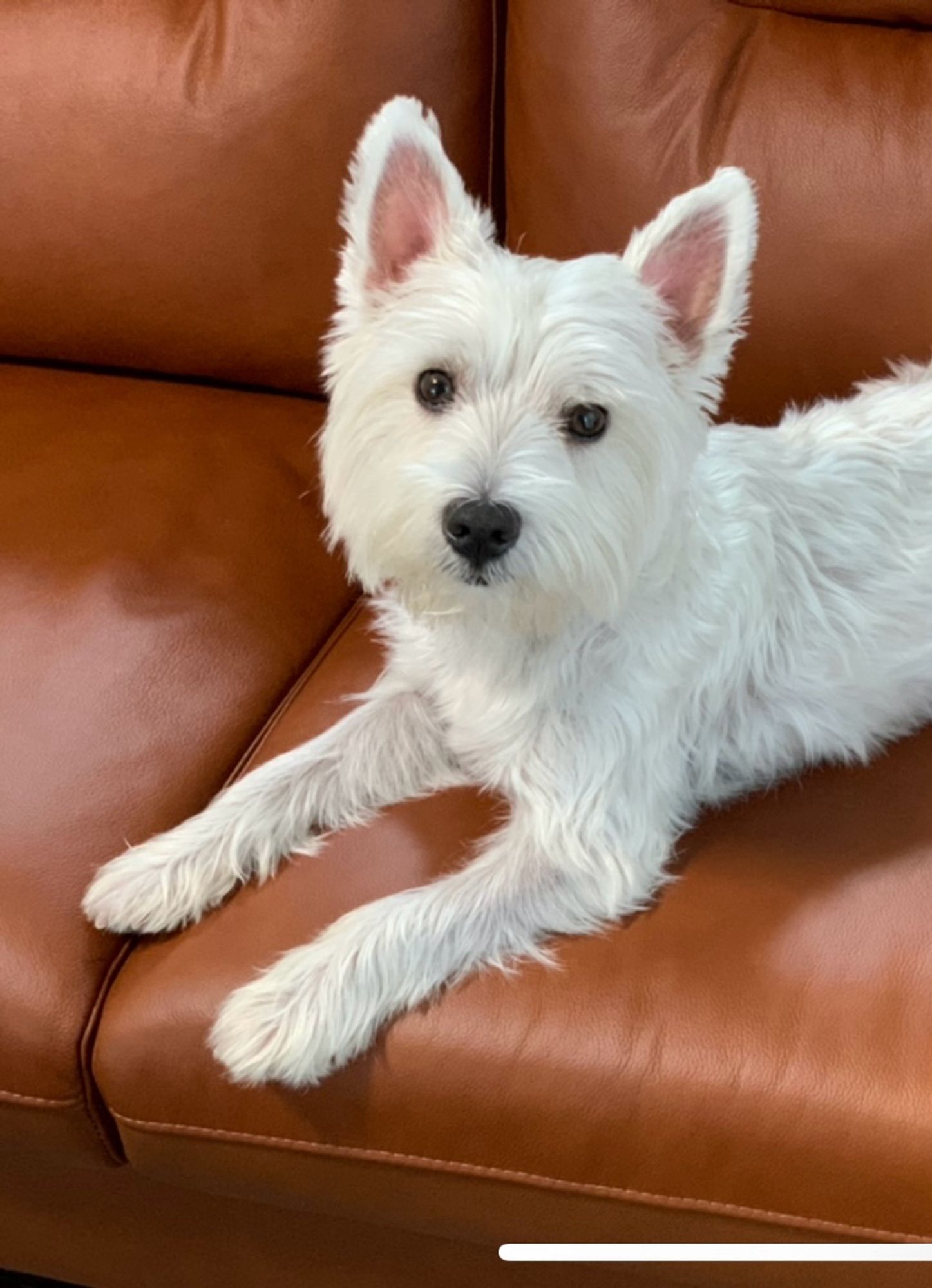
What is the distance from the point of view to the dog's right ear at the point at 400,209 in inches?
52.4

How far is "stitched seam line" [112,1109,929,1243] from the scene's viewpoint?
1168 millimetres

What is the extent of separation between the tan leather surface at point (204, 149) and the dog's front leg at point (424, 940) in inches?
41.6

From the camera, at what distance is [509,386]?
129 cm

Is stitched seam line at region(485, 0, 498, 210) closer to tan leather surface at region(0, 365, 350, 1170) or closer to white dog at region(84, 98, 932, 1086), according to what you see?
tan leather surface at region(0, 365, 350, 1170)

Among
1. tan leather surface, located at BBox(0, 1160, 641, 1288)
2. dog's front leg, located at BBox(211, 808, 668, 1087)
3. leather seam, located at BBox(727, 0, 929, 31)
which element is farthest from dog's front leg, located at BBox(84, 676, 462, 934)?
leather seam, located at BBox(727, 0, 929, 31)

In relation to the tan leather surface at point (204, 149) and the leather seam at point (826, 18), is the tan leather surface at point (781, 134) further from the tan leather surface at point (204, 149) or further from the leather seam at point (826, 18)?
the tan leather surface at point (204, 149)

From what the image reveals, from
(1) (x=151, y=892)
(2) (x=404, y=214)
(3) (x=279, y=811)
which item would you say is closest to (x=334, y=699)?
(3) (x=279, y=811)

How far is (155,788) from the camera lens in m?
1.52

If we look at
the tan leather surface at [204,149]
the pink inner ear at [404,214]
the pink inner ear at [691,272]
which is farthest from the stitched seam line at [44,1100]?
the tan leather surface at [204,149]

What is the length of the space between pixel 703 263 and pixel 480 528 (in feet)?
1.34

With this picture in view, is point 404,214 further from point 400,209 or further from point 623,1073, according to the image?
point 623,1073

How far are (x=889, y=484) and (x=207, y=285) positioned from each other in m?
1.13

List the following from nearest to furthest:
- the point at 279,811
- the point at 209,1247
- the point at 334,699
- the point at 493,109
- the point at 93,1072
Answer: the point at 93,1072
the point at 279,811
the point at 209,1247
the point at 334,699
the point at 493,109

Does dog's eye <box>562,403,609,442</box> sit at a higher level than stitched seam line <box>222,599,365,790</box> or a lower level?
higher
